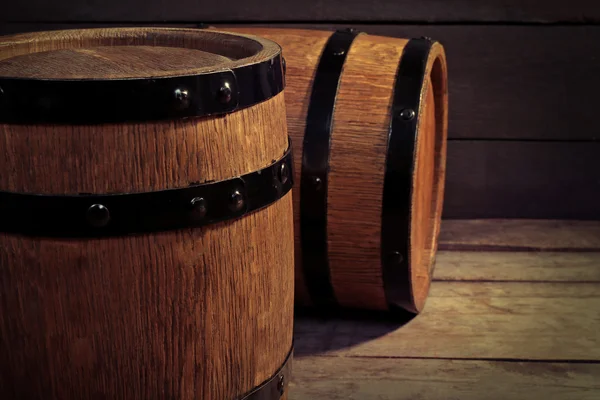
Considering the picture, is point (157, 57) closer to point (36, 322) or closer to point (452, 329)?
point (36, 322)

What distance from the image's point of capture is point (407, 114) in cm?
175

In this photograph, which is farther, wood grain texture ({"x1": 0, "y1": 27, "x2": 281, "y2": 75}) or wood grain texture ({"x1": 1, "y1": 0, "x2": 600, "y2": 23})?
wood grain texture ({"x1": 1, "y1": 0, "x2": 600, "y2": 23})

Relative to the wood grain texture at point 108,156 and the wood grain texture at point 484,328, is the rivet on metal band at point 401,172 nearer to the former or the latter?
the wood grain texture at point 484,328

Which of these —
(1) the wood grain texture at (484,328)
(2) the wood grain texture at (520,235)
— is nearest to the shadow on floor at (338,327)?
(1) the wood grain texture at (484,328)

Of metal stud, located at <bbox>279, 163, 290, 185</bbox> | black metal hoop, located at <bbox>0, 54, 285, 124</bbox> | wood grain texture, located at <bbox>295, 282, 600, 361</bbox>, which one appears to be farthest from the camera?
wood grain texture, located at <bbox>295, 282, 600, 361</bbox>

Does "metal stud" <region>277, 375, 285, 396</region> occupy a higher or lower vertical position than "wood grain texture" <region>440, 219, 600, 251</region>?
higher

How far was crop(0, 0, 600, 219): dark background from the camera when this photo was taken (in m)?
2.47

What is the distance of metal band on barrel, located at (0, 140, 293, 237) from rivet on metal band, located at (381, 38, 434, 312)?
0.65 metres

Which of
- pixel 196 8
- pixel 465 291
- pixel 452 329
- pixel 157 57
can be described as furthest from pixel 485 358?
pixel 196 8

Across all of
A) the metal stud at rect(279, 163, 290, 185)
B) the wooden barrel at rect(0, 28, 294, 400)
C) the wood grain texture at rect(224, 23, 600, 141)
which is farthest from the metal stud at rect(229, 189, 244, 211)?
the wood grain texture at rect(224, 23, 600, 141)

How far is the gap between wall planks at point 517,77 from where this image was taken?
249 centimetres

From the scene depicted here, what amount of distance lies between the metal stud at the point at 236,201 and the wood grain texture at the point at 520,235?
1402 millimetres

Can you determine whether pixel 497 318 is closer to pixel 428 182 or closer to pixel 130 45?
pixel 428 182

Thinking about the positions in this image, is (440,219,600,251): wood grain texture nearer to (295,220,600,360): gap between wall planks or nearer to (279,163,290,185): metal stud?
(295,220,600,360): gap between wall planks
